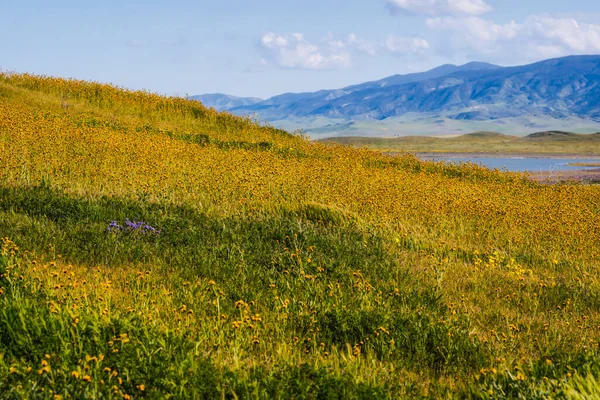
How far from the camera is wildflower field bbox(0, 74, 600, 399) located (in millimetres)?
4703

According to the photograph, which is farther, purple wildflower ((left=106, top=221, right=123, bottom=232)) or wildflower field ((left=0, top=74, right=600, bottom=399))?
purple wildflower ((left=106, top=221, right=123, bottom=232))

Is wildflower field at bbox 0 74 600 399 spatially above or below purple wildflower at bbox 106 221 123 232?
below

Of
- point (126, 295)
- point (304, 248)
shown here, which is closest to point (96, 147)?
point (304, 248)

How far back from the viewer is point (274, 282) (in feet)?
24.0

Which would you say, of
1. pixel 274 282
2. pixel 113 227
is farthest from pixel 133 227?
pixel 274 282

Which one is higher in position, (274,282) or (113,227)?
(113,227)

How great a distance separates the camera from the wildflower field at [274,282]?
4.70 meters

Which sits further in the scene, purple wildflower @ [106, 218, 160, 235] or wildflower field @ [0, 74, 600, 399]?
purple wildflower @ [106, 218, 160, 235]

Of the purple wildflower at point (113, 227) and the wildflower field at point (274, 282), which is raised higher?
the purple wildflower at point (113, 227)

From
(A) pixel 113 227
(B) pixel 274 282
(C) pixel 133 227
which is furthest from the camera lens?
(C) pixel 133 227

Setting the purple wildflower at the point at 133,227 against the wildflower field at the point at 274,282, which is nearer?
the wildflower field at the point at 274,282

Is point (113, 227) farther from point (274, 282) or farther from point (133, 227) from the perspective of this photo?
point (274, 282)

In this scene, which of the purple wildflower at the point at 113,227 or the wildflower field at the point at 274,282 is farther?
the purple wildflower at the point at 113,227

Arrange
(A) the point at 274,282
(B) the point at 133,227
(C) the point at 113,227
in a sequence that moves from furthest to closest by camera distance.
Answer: (B) the point at 133,227
(C) the point at 113,227
(A) the point at 274,282
